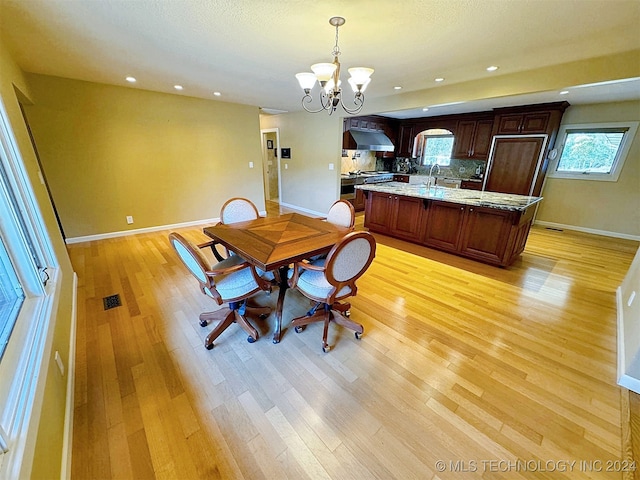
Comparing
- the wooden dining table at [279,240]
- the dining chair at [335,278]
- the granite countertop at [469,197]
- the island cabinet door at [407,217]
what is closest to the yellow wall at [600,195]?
the granite countertop at [469,197]

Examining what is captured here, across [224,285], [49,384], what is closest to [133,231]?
[224,285]

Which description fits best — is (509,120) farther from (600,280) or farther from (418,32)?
(418,32)

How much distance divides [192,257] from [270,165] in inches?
265

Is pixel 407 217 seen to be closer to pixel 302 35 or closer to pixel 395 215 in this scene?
pixel 395 215

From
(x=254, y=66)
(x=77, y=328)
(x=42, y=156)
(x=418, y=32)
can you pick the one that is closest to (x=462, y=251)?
(x=418, y=32)

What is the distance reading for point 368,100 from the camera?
4469mm

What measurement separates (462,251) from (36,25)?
4.96 m

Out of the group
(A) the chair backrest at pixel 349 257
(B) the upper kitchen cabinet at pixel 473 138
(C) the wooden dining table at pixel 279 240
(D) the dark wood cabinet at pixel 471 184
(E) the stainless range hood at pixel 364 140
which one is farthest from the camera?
(E) the stainless range hood at pixel 364 140

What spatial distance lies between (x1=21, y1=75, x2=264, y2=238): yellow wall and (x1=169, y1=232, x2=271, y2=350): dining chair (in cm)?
325

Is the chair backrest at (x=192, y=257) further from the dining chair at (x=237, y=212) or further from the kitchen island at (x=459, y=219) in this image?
the kitchen island at (x=459, y=219)

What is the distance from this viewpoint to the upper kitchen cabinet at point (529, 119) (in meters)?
4.49

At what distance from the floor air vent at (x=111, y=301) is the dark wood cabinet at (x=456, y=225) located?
3.87 metres

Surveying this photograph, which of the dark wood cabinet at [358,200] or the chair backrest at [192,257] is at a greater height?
the chair backrest at [192,257]

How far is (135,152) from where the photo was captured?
4.20 metres
